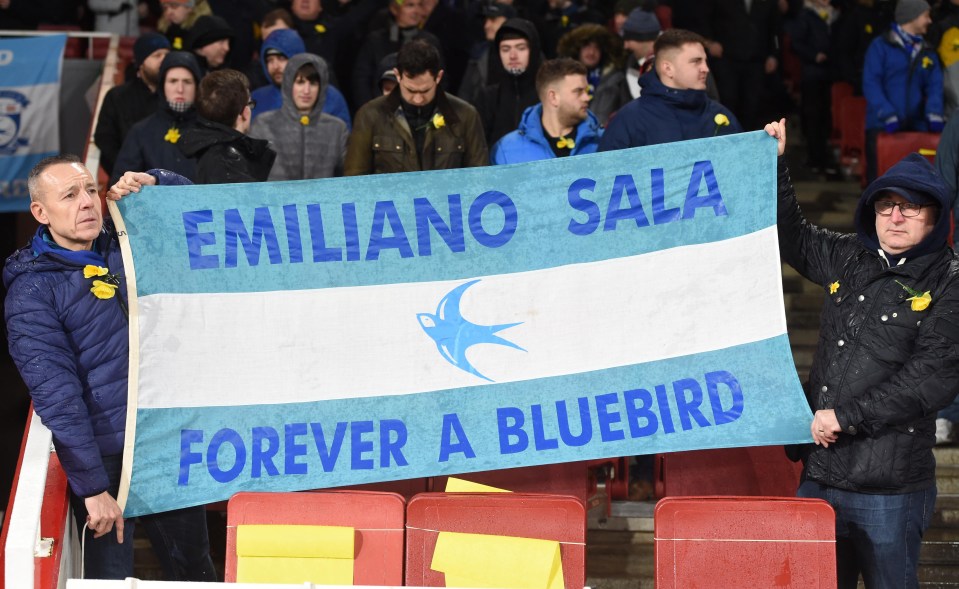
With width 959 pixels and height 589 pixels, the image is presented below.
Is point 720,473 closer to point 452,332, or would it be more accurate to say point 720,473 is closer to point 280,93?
point 452,332

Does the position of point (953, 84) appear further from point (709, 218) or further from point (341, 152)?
point (709, 218)

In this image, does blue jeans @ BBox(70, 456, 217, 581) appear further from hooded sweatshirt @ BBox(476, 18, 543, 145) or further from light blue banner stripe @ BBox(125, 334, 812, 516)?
hooded sweatshirt @ BBox(476, 18, 543, 145)

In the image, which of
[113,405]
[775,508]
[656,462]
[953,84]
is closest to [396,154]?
[656,462]

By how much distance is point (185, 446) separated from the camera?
5281mm

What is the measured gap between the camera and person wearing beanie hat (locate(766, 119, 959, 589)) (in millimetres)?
4938

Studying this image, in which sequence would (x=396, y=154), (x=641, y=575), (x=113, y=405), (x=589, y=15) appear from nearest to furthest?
(x=113, y=405), (x=641, y=575), (x=396, y=154), (x=589, y=15)

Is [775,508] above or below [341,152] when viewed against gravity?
below

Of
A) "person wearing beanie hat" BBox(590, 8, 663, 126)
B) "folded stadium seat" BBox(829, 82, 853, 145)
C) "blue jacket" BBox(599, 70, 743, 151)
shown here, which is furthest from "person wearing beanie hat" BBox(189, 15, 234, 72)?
"folded stadium seat" BBox(829, 82, 853, 145)

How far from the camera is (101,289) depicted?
5062mm

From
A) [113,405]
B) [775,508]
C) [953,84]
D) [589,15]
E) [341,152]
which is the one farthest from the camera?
[589,15]

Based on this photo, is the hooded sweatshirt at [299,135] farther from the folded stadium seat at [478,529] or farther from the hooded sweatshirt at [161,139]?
the folded stadium seat at [478,529]

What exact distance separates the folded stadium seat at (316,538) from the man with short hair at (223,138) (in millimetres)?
1944

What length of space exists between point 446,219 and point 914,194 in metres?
1.68

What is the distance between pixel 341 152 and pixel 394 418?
2839 millimetres
